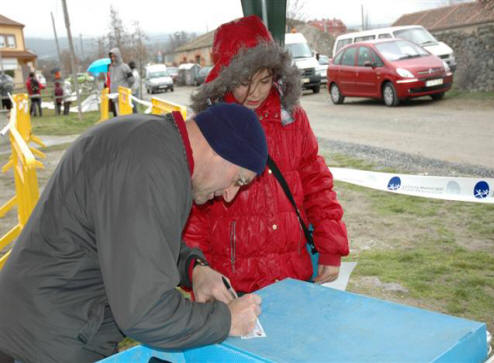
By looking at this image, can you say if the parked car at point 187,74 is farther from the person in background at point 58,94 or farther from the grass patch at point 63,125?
the grass patch at point 63,125

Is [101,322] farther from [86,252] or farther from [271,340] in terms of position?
[271,340]

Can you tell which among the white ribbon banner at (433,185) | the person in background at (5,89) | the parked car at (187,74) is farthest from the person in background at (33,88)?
the white ribbon banner at (433,185)

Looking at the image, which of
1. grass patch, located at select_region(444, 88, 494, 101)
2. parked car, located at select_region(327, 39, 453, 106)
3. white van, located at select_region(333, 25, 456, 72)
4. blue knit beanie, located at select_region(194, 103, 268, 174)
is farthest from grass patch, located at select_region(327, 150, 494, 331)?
white van, located at select_region(333, 25, 456, 72)

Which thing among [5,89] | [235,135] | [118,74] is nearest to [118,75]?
[118,74]

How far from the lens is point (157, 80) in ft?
112

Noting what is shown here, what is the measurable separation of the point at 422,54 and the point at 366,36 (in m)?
4.87

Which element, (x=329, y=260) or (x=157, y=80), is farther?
(x=157, y=80)

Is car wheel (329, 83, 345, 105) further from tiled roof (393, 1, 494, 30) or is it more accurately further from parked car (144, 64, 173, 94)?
parked car (144, 64, 173, 94)

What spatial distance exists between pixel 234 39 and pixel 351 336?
1526mm

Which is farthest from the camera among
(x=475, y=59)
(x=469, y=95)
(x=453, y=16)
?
(x=453, y=16)

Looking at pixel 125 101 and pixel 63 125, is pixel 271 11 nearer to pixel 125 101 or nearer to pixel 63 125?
pixel 125 101

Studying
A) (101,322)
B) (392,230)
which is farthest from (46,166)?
(101,322)

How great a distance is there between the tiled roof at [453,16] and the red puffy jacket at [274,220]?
13040mm

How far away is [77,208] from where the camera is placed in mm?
1433
